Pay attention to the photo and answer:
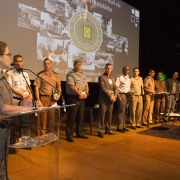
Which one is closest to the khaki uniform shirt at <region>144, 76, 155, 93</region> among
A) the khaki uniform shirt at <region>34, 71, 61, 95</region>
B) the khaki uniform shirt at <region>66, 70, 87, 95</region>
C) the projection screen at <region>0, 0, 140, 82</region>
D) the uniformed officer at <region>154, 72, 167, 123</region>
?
the uniformed officer at <region>154, 72, 167, 123</region>

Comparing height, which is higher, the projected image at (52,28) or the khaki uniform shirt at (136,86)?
the projected image at (52,28)

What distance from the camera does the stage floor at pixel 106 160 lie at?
87.7 inches

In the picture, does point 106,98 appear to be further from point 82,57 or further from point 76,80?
point 82,57

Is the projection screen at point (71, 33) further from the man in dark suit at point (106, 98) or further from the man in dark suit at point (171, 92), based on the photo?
the man in dark suit at point (171, 92)

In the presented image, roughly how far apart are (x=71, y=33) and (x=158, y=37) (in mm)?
4997

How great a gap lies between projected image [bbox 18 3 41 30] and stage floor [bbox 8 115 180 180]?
2037 mm

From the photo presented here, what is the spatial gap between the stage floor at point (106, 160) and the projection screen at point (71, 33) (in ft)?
5.35

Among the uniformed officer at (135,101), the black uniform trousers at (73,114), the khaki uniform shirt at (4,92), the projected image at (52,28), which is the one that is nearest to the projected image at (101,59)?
the uniformed officer at (135,101)

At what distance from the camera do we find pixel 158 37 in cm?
841

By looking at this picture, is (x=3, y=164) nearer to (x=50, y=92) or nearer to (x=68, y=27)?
(x=50, y=92)

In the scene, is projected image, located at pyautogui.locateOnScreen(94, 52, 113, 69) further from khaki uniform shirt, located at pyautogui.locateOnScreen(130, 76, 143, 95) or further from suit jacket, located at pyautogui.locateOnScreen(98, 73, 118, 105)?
suit jacket, located at pyautogui.locateOnScreen(98, 73, 118, 105)

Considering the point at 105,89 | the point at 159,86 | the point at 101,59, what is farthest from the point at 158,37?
the point at 105,89

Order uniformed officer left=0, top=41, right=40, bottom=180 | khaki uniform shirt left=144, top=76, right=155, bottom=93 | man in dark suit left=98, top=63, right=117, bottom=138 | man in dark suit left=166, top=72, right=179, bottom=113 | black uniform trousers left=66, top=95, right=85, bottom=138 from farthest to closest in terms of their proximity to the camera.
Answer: man in dark suit left=166, top=72, right=179, bottom=113 < khaki uniform shirt left=144, top=76, right=155, bottom=93 < man in dark suit left=98, top=63, right=117, bottom=138 < black uniform trousers left=66, top=95, right=85, bottom=138 < uniformed officer left=0, top=41, right=40, bottom=180

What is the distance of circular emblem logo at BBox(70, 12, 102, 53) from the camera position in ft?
15.0
